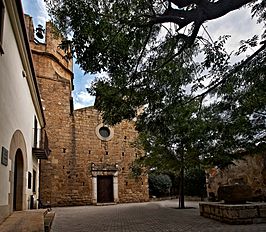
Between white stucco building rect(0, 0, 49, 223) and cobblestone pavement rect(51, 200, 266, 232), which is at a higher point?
white stucco building rect(0, 0, 49, 223)

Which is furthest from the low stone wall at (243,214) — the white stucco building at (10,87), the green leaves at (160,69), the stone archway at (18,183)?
the stone archway at (18,183)

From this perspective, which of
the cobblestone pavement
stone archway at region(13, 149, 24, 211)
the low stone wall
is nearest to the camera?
the cobblestone pavement

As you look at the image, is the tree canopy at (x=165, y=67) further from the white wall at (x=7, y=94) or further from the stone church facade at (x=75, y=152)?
the stone church facade at (x=75, y=152)

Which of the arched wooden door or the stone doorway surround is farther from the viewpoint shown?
the arched wooden door

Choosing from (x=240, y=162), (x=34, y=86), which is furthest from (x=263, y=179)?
(x=34, y=86)

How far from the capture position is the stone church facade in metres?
19.2

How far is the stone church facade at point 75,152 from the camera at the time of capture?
19172 mm

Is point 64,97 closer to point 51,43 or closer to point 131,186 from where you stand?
point 51,43

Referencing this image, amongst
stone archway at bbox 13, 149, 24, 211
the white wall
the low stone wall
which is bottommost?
the low stone wall

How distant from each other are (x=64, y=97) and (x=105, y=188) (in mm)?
7221

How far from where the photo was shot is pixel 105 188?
2078 centimetres

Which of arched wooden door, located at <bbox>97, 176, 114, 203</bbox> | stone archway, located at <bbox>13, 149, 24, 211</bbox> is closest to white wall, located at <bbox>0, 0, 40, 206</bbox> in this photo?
stone archway, located at <bbox>13, 149, 24, 211</bbox>

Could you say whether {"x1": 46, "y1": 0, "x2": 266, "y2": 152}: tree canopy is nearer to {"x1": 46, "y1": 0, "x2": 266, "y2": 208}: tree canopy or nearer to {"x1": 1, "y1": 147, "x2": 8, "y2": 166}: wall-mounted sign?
{"x1": 46, "y1": 0, "x2": 266, "y2": 208}: tree canopy

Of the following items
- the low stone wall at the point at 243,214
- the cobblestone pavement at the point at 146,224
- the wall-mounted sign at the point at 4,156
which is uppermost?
the wall-mounted sign at the point at 4,156
